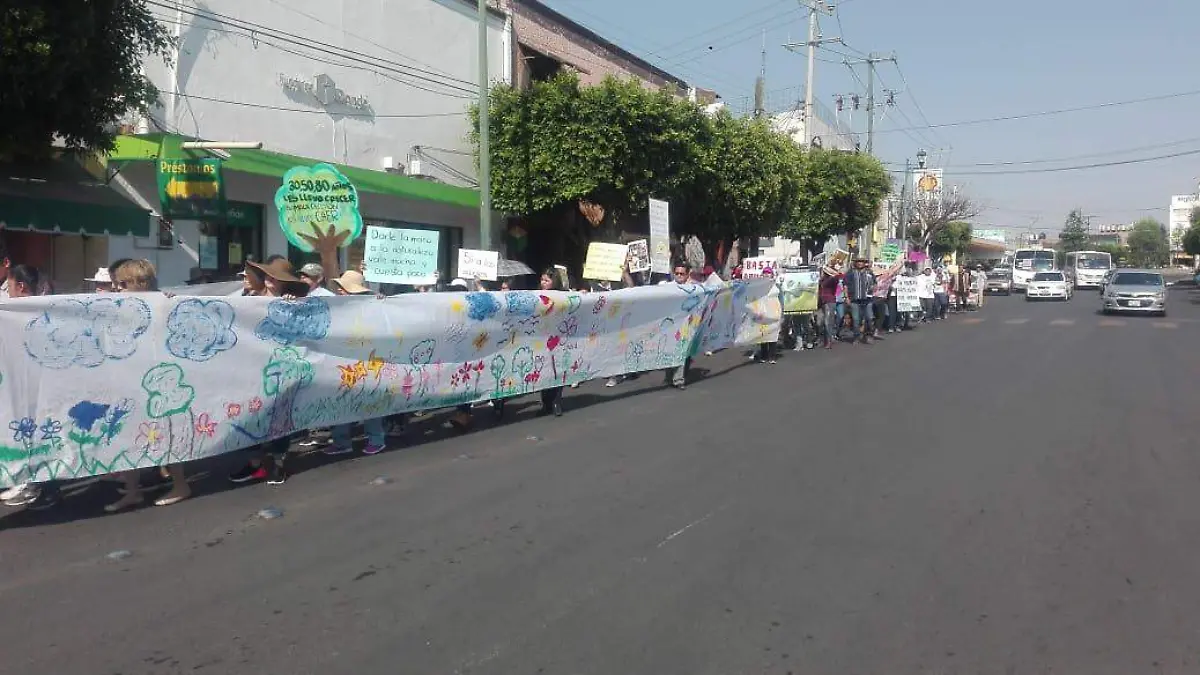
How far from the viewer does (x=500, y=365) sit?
10328 millimetres

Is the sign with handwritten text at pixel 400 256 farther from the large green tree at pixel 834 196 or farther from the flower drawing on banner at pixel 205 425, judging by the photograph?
the large green tree at pixel 834 196

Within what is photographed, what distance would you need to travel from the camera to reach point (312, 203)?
11.1m

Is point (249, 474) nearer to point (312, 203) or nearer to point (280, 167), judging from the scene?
point (312, 203)

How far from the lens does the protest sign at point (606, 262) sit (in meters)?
17.2

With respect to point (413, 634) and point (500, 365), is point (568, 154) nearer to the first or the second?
point (500, 365)

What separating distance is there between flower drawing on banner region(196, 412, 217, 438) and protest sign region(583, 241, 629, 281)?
10.5 meters

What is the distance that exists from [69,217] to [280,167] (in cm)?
427

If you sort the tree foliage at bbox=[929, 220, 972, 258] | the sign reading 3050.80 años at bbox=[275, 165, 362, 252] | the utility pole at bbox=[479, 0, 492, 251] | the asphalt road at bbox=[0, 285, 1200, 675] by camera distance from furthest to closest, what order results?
the tree foliage at bbox=[929, 220, 972, 258] → the utility pole at bbox=[479, 0, 492, 251] → the sign reading 3050.80 años at bbox=[275, 165, 362, 252] → the asphalt road at bbox=[0, 285, 1200, 675]

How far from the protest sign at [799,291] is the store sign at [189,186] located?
9675mm

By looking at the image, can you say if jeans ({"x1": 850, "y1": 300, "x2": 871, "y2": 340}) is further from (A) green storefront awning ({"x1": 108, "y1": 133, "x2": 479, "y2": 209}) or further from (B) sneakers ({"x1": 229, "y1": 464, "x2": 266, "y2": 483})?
(B) sneakers ({"x1": 229, "y1": 464, "x2": 266, "y2": 483})

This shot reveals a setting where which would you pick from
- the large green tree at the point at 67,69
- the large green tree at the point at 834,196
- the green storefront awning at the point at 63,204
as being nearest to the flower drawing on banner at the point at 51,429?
the large green tree at the point at 67,69

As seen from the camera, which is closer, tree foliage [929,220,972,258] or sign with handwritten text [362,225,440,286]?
sign with handwritten text [362,225,440,286]

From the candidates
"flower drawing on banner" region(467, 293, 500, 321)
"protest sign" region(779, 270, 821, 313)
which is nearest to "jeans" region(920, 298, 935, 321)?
"protest sign" region(779, 270, 821, 313)

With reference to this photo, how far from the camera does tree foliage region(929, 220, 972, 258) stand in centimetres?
7194
